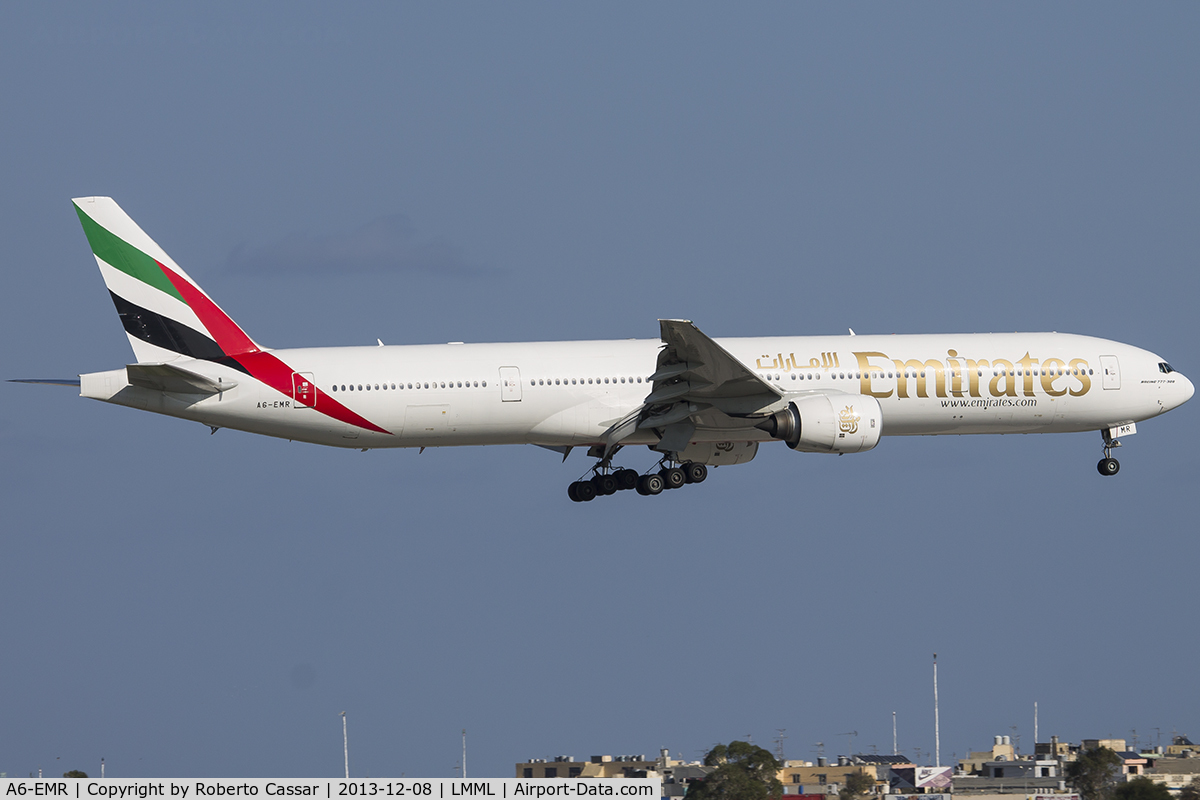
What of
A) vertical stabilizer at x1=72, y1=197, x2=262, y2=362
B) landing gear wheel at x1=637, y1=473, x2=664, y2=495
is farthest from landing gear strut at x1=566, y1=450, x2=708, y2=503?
vertical stabilizer at x1=72, y1=197, x2=262, y2=362

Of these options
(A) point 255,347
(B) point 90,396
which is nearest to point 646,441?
(A) point 255,347

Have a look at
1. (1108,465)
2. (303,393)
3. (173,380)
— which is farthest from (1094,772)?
(173,380)

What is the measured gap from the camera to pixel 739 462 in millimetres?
64750

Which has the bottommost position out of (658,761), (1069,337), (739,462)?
(658,761)

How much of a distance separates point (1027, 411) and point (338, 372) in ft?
82.4

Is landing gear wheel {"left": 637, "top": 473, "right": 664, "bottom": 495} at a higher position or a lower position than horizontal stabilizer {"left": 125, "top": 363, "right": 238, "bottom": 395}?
lower

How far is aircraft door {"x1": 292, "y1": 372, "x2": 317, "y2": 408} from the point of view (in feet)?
186

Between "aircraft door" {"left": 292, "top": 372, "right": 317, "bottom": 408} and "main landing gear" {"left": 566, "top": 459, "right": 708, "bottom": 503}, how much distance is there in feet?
37.8

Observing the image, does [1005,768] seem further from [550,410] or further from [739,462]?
[550,410]

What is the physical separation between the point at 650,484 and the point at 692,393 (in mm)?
5623

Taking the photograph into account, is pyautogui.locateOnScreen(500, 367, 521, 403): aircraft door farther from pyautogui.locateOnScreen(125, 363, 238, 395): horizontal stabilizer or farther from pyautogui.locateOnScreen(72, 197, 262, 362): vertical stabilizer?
Answer: pyautogui.locateOnScreen(125, 363, 238, 395): horizontal stabilizer

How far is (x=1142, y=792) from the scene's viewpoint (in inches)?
3061

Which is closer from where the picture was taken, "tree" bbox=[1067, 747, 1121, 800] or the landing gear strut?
the landing gear strut

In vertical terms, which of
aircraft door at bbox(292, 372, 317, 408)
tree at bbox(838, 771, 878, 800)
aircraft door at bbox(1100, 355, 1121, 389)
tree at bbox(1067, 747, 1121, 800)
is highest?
aircraft door at bbox(1100, 355, 1121, 389)
